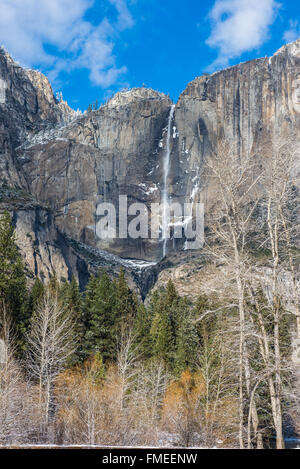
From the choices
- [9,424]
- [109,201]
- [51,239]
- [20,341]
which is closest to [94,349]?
[20,341]

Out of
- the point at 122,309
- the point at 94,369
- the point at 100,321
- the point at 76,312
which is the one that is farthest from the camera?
the point at 122,309

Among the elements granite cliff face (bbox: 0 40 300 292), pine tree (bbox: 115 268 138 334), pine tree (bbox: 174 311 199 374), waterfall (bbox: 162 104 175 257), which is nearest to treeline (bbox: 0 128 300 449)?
pine tree (bbox: 174 311 199 374)

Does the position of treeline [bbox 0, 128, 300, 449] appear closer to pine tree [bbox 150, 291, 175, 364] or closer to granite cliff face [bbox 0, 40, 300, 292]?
pine tree [bbox 150, 291, 175, 364]

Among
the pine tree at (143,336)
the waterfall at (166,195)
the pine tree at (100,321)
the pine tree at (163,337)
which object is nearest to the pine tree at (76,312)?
the pine tree at (100,321)

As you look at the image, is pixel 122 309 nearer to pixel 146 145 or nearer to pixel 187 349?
pixel 187 349

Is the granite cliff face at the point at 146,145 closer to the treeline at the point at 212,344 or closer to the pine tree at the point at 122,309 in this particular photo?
the pine tree at the point at 122,309

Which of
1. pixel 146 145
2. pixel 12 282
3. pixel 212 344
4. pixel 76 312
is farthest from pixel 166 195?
pixel 212 344

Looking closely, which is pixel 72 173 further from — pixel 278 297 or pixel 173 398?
pixel 278 297

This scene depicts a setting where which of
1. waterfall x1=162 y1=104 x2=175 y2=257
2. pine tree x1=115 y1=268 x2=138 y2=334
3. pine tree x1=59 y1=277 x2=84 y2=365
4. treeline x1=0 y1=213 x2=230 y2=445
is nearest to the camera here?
treeline x1=0 y1=213 x2=230 y2=445
